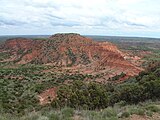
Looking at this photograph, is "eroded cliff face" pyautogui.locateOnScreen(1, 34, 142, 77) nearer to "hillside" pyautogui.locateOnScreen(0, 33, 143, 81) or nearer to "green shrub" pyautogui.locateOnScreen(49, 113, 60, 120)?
"hillside" pyautogui.locateOnScreen(0, 33, 143, 81)

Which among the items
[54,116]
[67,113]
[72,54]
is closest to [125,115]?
[67,113]

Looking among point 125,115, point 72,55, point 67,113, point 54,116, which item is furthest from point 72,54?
point 54,116

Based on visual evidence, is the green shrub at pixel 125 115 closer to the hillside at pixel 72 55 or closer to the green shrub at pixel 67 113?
the green shrub at pixel 67 113

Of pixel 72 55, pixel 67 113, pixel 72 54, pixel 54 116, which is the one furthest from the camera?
→ pixel 72 54

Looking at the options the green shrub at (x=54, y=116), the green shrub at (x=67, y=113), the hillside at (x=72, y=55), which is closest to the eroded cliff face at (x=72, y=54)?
the hillside at (x=72, y=55)

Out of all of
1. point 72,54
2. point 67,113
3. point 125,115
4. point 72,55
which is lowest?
point 72,55

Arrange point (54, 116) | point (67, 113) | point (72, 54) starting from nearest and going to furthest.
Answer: point (54, 116) → point (67, 113) → point (72, 54)

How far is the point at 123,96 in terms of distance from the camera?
20.3 metres

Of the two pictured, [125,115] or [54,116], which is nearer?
[54,116]

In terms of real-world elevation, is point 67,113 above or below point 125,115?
above

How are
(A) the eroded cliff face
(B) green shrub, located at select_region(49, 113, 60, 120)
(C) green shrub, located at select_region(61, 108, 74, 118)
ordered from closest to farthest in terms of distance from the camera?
(B) green shrub, located at select_region(49, 113, 60, 120) → (C) green shrub, located at select_region(61, 108, 74, 118) → (A) the eroded cliff face

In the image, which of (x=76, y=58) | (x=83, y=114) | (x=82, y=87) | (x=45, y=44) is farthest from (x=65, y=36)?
(x=83, y=114)

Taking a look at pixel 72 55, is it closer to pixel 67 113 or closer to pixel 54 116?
pixel 67 113

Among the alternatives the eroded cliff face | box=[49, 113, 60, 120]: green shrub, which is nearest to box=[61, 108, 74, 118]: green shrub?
box=[49, 113, 60, 120]: green shrub
